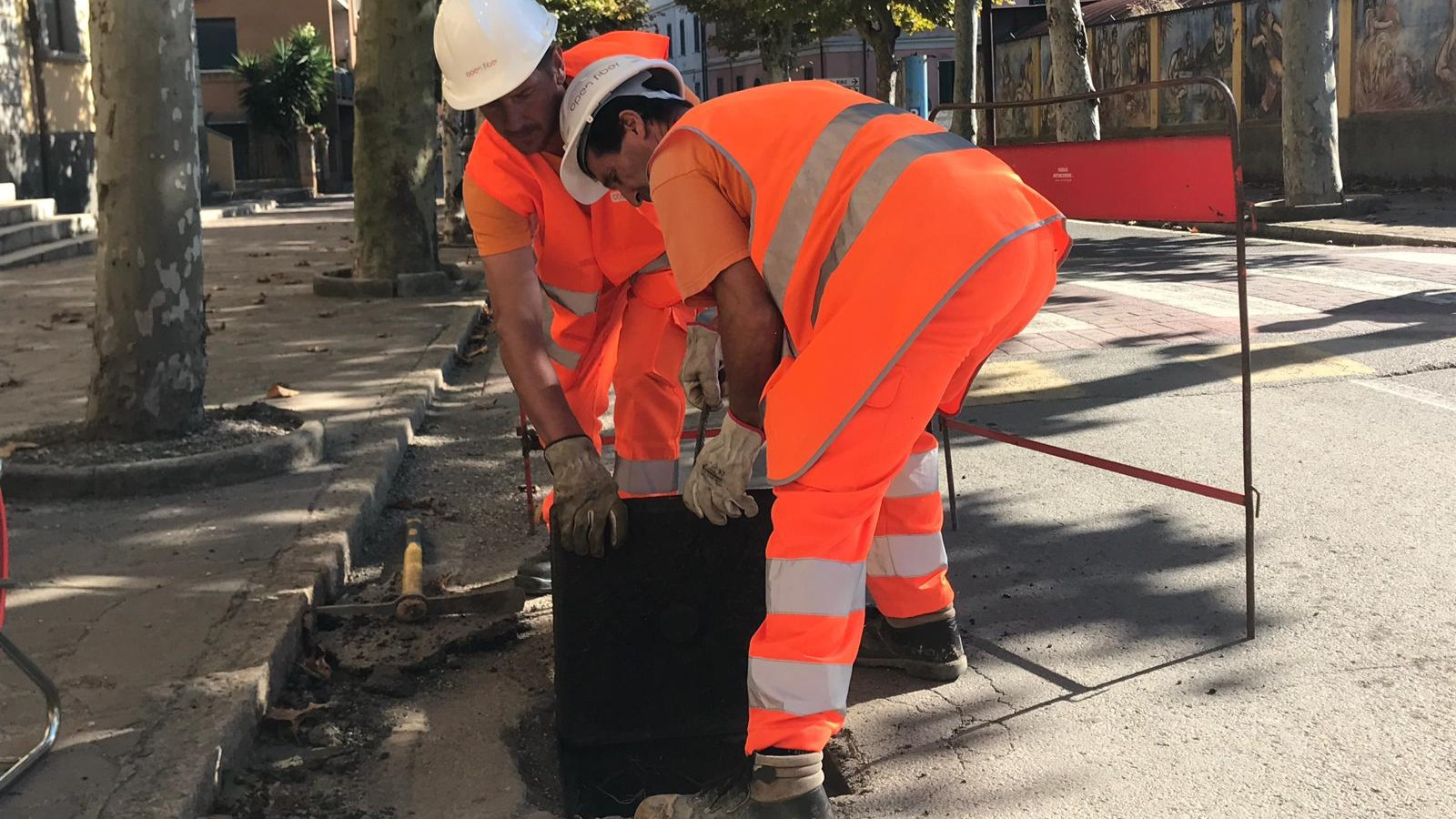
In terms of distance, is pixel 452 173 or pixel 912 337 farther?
pixel 452 173

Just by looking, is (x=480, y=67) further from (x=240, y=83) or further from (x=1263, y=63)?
(x=240, y=83)

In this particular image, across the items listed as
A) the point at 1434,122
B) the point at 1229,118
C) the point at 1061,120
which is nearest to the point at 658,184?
the point at 1229,118

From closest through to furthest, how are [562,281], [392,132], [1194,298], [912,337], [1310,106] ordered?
[912,337] < [562,281] < [1194,298] < [392,132] < [1310,106]

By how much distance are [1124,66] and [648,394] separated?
94.1 ft

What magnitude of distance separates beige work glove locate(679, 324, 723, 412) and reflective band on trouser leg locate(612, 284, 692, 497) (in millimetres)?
328

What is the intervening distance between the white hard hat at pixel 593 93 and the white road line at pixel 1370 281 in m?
7.83

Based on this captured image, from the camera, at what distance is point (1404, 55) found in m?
20.9

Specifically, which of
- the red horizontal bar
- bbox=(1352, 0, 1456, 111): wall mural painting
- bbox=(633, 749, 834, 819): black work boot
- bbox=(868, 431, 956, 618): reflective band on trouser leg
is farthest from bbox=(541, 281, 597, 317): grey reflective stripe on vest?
bbox=(1352, 0, 1456, 111): wall mural painting

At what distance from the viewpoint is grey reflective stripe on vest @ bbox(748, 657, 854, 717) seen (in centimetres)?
275

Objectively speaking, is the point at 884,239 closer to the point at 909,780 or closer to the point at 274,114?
the point at 909,780

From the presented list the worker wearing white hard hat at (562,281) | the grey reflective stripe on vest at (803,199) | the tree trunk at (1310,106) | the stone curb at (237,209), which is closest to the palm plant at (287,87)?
the stone curb at (237,209)

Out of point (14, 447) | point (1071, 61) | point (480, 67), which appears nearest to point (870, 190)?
point (480, 67)

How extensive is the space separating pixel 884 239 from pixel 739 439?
0.57m

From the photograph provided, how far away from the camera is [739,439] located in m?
2.98
